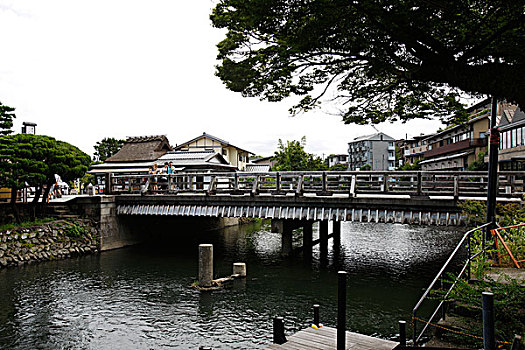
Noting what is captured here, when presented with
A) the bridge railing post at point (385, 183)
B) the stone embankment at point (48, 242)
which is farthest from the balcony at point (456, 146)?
the stone embankment at point (48, 242)

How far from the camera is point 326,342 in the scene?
764 cm

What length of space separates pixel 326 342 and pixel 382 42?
6.14m

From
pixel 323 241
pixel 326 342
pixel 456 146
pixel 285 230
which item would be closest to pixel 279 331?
pixel 326 342

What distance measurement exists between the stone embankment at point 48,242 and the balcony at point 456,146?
139 ft

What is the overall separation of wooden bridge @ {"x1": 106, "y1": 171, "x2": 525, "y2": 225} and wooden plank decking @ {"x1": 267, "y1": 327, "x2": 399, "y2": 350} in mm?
8930

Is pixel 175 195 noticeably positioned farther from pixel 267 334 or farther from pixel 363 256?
pixel 267 334

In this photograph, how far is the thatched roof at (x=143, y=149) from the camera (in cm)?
4144

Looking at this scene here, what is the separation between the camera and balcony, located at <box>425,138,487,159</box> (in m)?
45.9

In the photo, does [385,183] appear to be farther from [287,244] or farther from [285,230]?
[287,244]

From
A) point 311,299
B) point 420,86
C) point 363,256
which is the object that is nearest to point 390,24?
point 420,86

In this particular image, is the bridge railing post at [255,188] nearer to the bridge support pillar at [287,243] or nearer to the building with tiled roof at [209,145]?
the bridge support pillar at [287,243]

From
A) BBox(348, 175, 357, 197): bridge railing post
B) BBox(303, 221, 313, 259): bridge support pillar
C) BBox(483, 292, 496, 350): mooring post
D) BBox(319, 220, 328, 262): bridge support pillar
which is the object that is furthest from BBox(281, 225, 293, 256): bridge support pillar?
BBox(483, 292, 496, 350): mooring post

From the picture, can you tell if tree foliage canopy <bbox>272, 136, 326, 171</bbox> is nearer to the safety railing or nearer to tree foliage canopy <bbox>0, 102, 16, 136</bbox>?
tree foliage canopy <bbox>0, 102, 16, 136</bbox>

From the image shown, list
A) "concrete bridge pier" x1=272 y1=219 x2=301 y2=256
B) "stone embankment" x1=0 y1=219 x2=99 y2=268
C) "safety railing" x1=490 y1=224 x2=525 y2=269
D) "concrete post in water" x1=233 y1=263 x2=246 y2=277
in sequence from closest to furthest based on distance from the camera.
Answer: "safety railing" x1=490 y1=224 x2=525 y2=269, "concrete post in water" x1=233 y1=263 x2=246 y2=277, "stone embankment" x1=0 y1=219 x2=99 y2=268, "concrete bridge pier" x1=272 y1=219 x2=301 y2=256
